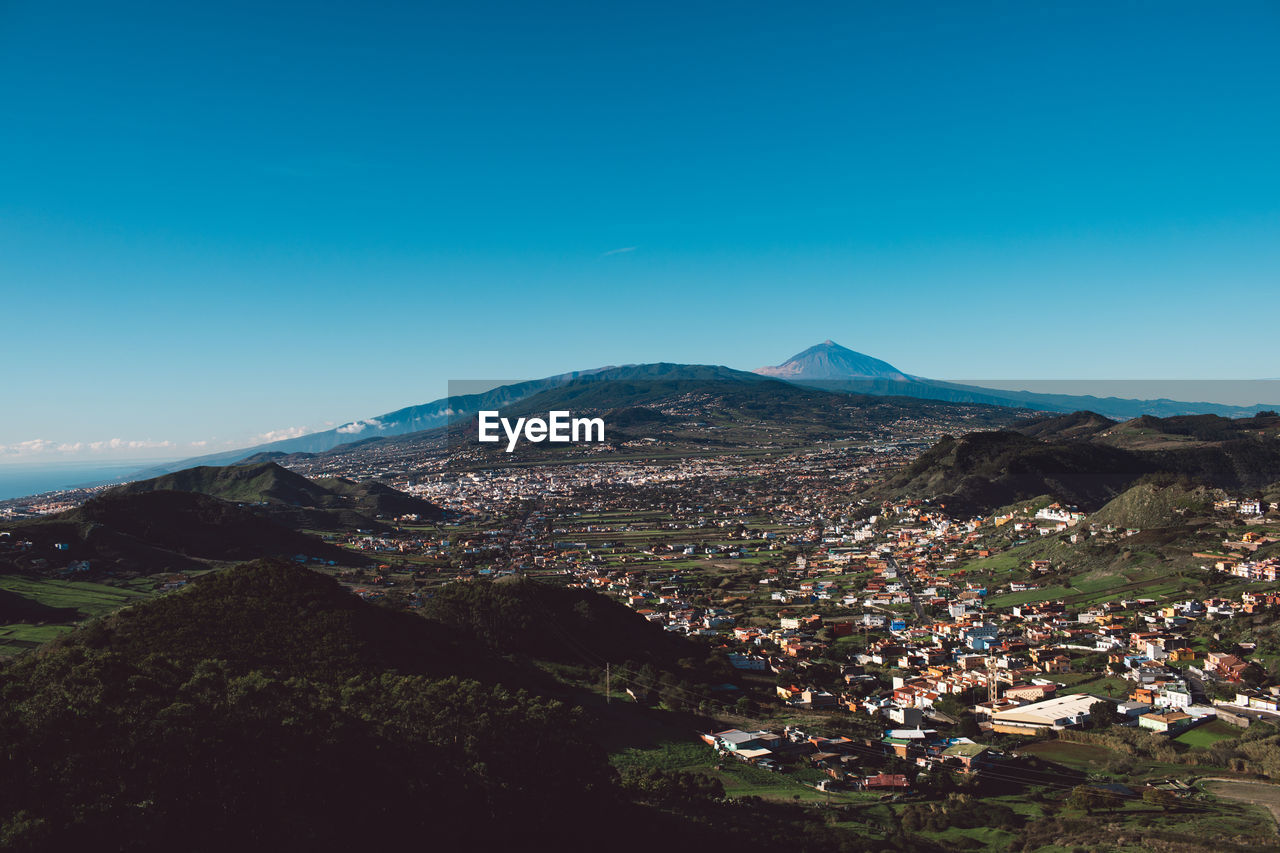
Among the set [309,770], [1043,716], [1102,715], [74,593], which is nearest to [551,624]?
[1043,716]

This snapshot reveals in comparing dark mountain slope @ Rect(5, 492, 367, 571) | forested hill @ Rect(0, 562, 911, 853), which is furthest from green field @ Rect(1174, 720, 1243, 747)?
dark mountain slope @ Rect(5, 492, 367, 571)

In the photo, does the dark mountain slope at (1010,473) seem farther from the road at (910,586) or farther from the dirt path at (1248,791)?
the dirt path at (1248,791)

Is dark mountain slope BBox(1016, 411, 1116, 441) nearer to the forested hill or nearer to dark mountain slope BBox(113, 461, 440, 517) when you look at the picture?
dark mountain slope BBox(113, 461, 440, 517)

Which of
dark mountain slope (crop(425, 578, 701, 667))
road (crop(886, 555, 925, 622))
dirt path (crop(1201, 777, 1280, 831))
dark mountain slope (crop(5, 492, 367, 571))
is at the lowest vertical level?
road (crop(886, 555, 925, 622))

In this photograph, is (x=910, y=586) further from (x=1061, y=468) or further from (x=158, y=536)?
(x=158, y=536)

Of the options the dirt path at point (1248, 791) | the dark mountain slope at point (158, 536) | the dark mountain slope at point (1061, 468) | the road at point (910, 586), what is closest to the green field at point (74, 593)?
the dark mountain slope at point (158, 536)

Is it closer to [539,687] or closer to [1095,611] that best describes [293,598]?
[539,687]

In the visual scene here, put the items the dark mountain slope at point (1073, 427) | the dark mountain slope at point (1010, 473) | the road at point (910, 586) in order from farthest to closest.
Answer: the dark mountain slope at point (1073, 427), the dark mountain slope at point (1010, 473), the road at point (910, 586)

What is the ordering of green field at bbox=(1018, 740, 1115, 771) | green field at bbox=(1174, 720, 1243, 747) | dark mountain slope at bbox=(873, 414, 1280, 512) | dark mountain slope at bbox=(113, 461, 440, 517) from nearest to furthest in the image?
green field at bbox=(1018, 740, 1115, 771) → green field at bbox=(1174, 720, 1243, 747) → dark mountain slope at bbox=(873, 414, 1280, 512) → dark mountain slope at bbox=(113, 461, 440, 517)

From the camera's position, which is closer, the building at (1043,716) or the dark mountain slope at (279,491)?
the building at (1043,716)
